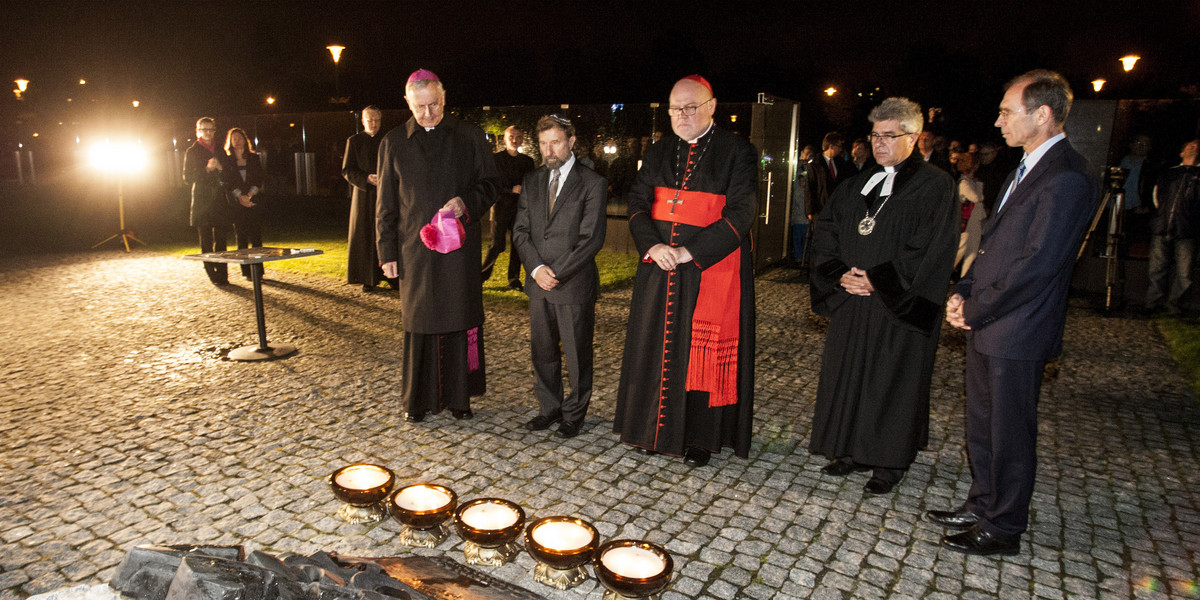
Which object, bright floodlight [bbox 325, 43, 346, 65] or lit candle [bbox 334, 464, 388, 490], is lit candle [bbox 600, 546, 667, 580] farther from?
bright floodlight [bbox 325, 43, 346, 65]

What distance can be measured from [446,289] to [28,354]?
4462mm

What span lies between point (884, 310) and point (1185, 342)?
5.81m

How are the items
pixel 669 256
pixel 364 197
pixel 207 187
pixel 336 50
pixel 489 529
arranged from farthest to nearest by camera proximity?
pixel 336 50 → pixel 207 187 → pixel 364 197 → pixel 669 256 → pixel 489 529

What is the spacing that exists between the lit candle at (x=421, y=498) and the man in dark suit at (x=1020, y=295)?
239 centimetres

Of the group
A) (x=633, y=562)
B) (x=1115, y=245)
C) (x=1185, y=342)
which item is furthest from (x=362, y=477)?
(x=1115, y=245)

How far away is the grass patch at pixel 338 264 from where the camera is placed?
9.83m

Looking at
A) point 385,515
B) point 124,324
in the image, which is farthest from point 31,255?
point 385,515

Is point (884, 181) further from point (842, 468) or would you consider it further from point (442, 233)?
point (442, 233)

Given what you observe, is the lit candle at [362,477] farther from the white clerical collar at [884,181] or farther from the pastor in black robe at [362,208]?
the pastor in black robe at [362,208]

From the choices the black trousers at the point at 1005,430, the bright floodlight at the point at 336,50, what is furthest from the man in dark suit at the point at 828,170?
the bright floodlight at the point at 336,50

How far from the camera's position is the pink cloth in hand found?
4637 mm

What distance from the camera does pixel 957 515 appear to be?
144 inches

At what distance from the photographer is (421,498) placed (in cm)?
326

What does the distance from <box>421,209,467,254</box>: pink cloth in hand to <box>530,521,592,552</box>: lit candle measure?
2.25 metres
